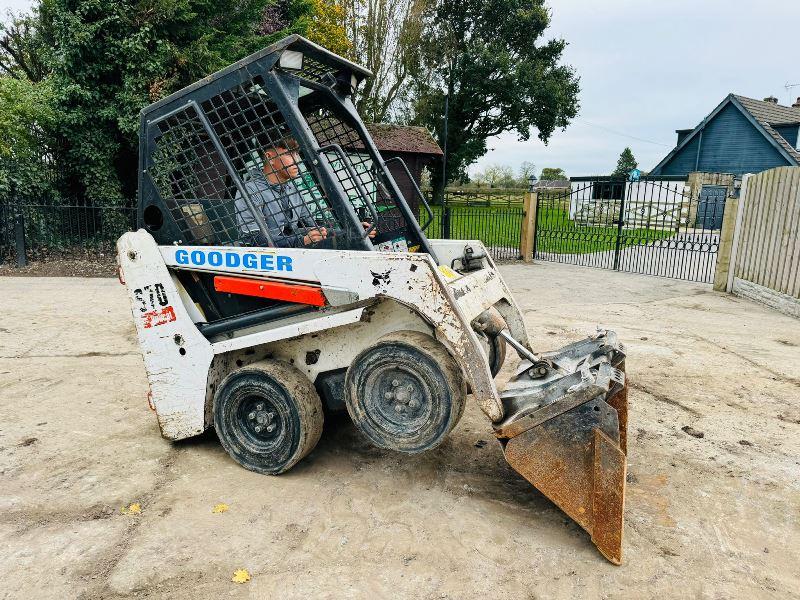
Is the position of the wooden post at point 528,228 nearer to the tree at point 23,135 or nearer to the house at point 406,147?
the house at point 406,147

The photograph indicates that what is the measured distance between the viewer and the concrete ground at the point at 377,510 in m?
2.47

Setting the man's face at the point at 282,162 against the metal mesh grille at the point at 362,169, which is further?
the metal mesh grille at the point at 362,169

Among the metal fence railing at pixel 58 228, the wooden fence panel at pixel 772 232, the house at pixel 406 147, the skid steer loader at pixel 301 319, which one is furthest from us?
the house at pixel 406 147

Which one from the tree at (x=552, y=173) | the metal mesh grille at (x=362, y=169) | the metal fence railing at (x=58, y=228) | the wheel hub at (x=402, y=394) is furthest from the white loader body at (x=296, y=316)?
the tree at (x=552, y=173)

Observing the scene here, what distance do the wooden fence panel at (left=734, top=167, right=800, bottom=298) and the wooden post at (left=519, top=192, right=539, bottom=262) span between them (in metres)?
4.97

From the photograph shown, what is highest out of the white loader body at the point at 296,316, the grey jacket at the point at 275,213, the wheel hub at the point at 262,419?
the grey jacket at the point at 275,213

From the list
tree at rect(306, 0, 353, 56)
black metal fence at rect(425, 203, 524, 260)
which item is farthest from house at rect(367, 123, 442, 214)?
tree at rect(306, 0, 353, 56)

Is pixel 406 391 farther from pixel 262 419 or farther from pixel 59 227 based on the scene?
pixel 59 227

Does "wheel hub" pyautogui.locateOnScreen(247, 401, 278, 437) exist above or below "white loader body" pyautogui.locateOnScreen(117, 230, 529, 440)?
below

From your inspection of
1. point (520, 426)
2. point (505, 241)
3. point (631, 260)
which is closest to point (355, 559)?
point (520, 426)

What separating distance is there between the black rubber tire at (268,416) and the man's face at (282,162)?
1096mm

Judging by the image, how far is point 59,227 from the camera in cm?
1220

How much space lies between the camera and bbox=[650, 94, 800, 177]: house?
1081 inches

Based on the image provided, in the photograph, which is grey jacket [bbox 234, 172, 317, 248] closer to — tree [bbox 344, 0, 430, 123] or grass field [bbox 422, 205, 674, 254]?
grass field [bbox 422, 205, 674, 254]
